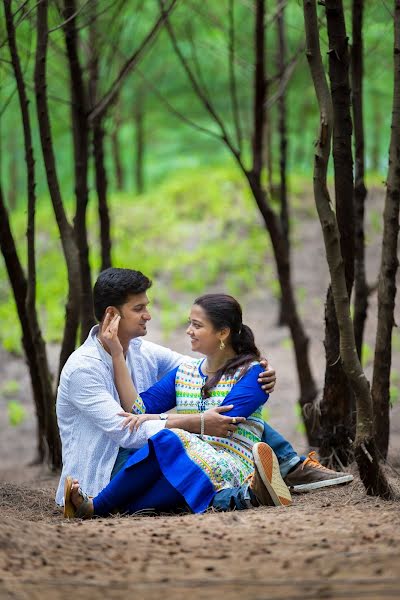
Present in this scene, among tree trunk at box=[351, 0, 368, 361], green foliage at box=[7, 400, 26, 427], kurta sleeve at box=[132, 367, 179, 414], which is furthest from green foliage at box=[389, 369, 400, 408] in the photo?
kurta sleeve at box=[132, 367, 179, 414]

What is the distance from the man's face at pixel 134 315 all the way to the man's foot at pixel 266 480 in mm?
831

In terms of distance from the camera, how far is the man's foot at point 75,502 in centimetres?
341

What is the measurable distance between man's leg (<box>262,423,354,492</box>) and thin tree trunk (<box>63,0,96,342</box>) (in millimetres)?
1639

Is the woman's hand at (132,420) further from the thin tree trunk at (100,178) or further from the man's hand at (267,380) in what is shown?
the thin tree trunk at (100,178)

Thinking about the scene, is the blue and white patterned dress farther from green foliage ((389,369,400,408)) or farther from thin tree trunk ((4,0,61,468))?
green foliage ((389,369,400,408))

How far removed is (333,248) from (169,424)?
1.06 m

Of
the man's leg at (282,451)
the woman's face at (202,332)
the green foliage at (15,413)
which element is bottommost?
the man's leg at (282,451)

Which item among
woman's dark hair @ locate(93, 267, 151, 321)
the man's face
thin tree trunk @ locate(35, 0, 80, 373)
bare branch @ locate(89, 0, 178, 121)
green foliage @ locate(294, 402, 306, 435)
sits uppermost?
bare branch @ locate(89, 0, 178, 121)

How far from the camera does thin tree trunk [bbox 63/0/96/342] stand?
5004 mm

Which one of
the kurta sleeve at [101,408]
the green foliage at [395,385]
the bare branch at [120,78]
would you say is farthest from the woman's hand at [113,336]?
the green foliage at [395,385]

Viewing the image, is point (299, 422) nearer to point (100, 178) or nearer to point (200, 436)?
point (100, 178)

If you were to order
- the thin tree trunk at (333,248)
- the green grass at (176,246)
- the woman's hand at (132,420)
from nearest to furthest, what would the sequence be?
1. the thin tree trunk at (333,248)
2. the woman's hand at (132,420)
3. the green grass at (176,246)

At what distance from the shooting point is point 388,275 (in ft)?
13.4

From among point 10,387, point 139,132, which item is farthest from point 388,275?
point 139,132
